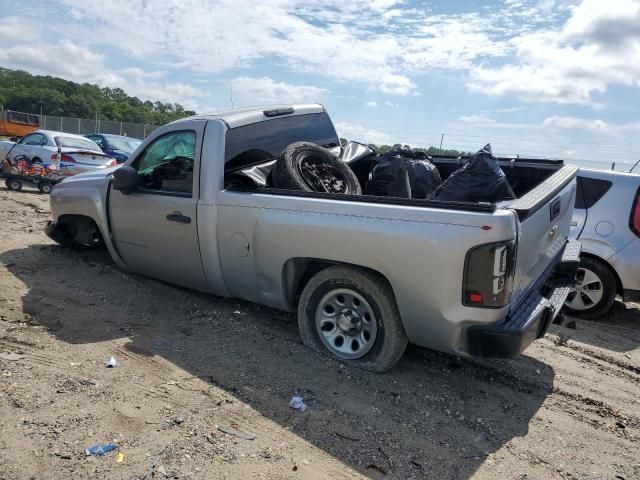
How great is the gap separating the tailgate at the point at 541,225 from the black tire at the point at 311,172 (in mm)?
1660

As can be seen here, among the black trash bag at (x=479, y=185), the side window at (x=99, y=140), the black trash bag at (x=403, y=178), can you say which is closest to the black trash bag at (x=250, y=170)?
the black trash bag at (x=403, y=178)

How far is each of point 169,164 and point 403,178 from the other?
2176 mm

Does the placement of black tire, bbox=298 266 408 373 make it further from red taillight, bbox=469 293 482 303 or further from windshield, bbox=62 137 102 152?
windshield, bbox=62 137 102 152

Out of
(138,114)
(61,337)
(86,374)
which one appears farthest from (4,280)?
(138,114)

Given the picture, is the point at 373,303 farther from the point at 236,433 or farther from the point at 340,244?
the point at 236,433

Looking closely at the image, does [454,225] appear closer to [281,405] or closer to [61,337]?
[281,405]

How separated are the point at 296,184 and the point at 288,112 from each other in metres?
1.48

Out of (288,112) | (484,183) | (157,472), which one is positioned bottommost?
(157,472)

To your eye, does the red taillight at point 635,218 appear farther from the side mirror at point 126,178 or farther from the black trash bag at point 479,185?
the side mirror at point 126,178

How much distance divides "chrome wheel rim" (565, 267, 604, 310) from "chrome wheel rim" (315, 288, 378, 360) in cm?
307

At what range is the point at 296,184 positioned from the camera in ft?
13.8

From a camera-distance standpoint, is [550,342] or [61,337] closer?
[61,337]

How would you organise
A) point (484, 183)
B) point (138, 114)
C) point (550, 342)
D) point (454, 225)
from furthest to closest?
point (138, 114)
point (550, 342)
point (484, 183)
point (454, 225)

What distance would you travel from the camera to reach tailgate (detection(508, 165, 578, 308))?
337cm
